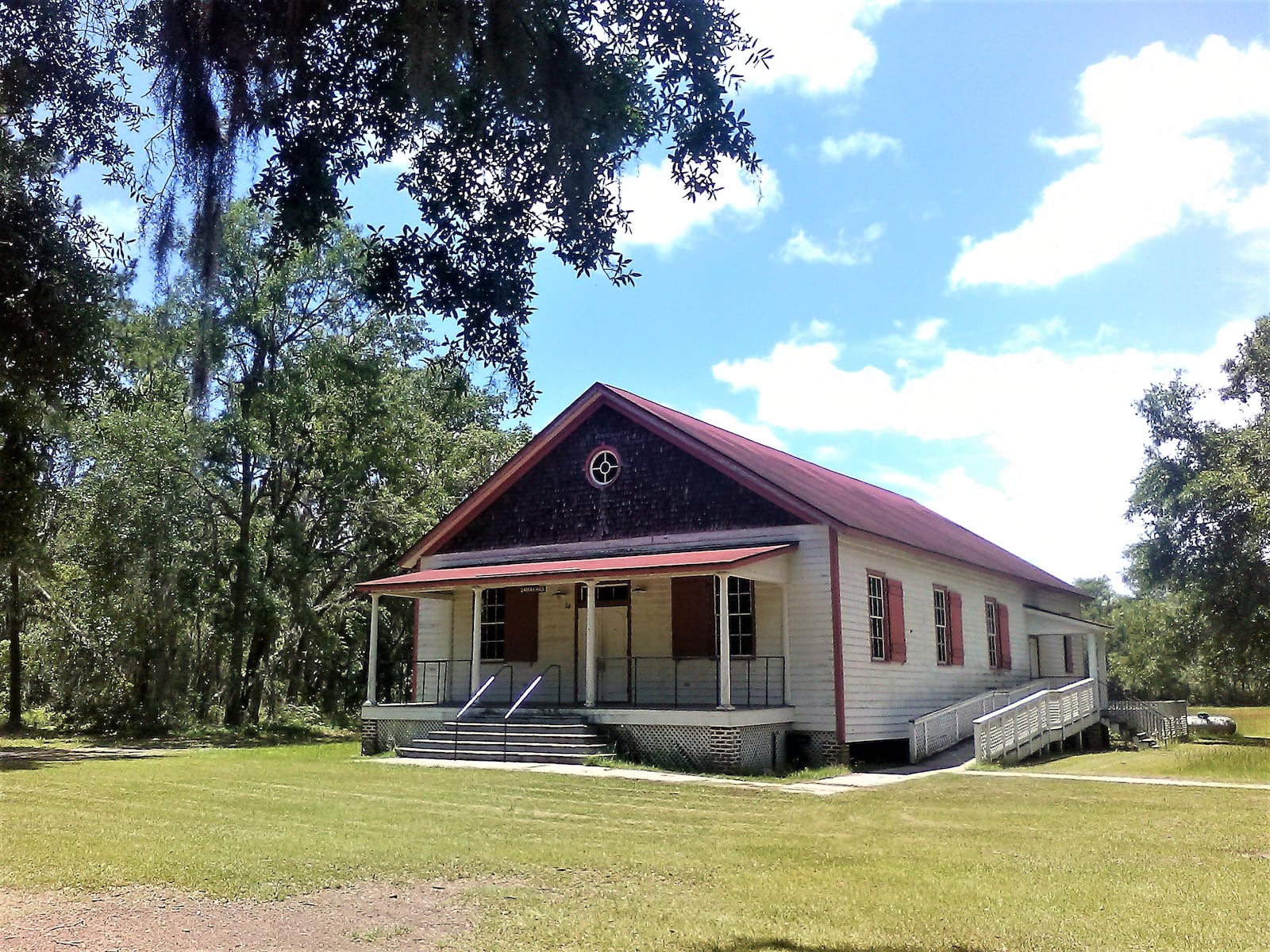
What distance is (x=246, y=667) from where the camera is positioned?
31.3 metres

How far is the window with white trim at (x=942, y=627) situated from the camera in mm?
20891

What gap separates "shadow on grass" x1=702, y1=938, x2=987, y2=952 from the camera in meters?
5.67

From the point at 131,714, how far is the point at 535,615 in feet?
42.7

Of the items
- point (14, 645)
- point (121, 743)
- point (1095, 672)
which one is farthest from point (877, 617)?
point (14, 645)

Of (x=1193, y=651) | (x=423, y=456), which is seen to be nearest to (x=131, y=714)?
(x=423, y=456)

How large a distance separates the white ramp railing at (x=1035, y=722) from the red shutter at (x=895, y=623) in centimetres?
171

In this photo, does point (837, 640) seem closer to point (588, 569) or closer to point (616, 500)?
point (588, 569)

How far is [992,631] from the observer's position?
23656mm

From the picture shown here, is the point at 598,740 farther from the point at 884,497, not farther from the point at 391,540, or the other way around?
the point at 391,540

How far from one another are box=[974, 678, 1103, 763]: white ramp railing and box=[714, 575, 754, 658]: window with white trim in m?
3.89

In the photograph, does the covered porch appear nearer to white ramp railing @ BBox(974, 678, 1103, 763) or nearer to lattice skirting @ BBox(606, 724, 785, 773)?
lattice skirting @ BBox(606, 724, 785, 773)

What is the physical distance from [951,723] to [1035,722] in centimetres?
156

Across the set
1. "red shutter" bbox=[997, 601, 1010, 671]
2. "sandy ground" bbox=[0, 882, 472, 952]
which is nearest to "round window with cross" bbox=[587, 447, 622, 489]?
"red shutter" bbox=[997, 601, 1010, 671]

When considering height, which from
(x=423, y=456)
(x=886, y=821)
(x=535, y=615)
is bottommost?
(x=886, y=821)
